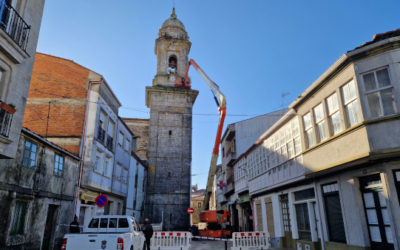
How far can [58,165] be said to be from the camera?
48.9 ft

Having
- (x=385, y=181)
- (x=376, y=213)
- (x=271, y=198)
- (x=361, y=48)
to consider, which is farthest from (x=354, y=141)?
(x=271, y=198)

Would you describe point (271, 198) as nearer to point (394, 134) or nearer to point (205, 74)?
point (394, 134)

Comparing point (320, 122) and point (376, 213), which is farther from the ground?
point (320, 122)

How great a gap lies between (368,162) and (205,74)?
2767 cm

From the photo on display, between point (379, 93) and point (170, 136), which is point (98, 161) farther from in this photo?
point (379, 93)

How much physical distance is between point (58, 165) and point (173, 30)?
31938 mm

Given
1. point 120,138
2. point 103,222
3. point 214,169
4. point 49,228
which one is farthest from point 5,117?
point 214,169

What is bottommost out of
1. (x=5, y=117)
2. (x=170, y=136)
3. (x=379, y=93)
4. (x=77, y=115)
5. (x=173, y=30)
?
(x=5, y=117)

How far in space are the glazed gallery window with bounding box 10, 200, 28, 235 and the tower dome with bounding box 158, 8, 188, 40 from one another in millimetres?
33744

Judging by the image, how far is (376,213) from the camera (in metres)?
9.27

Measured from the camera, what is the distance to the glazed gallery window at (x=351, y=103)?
961 centimetres

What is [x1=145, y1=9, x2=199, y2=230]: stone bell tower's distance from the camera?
109 feet

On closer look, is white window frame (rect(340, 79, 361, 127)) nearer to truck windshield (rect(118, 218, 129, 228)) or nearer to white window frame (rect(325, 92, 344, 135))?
white window frame (rect(325, 92, 344, 135))

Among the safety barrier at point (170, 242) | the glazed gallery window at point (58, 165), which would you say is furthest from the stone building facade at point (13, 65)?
the safety barrier at point (170, 242)
